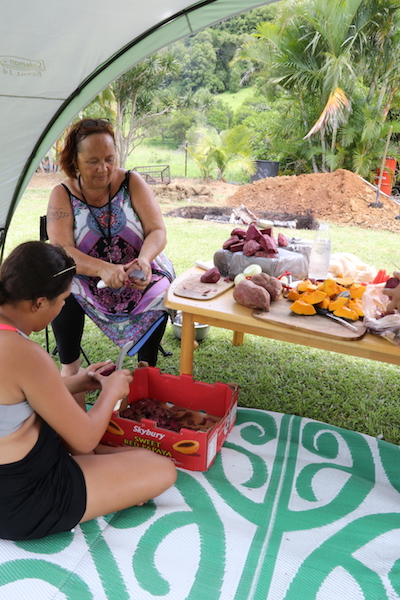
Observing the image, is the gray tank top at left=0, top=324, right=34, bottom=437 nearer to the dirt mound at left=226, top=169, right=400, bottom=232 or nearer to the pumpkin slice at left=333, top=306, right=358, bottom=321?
the pumpkin slice at left=333, top=306, right=358, bottom=321

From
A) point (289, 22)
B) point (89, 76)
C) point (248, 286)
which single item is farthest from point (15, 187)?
point (289, 22)

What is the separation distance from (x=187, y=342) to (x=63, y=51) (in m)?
1.88

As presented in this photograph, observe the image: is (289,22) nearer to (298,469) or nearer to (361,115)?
(361,115)

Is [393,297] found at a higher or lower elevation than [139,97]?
lower

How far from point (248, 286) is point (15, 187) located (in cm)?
220

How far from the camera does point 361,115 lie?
35.4 ft

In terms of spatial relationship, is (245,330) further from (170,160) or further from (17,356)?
(170,160)

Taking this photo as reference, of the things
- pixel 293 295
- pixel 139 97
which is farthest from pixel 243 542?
pixel 139 97

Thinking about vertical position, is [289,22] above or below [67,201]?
above

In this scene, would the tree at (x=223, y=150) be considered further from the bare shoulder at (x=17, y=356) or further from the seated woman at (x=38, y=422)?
the bare shoulder at (x=17, y=356)

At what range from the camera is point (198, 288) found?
263 cm

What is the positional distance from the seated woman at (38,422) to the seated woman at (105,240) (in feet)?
3.10

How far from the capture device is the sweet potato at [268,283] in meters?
2.44

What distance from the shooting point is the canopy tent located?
105 inches
